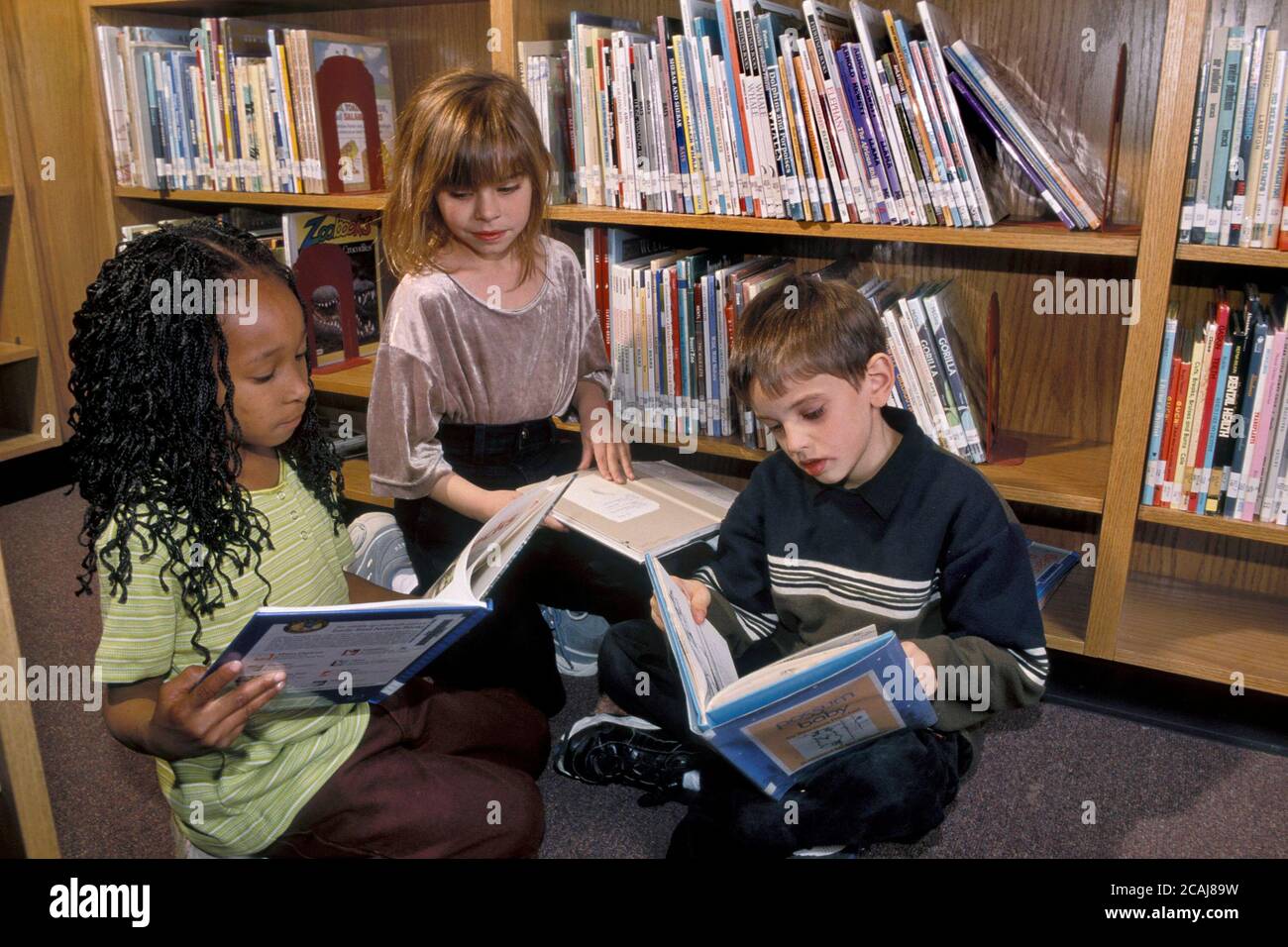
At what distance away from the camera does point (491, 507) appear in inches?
63.1

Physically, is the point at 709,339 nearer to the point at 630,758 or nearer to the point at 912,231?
the point at 912,231

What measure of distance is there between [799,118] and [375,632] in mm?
1060

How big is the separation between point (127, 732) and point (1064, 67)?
1660mm

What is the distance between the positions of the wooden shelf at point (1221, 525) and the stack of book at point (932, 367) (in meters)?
0.27

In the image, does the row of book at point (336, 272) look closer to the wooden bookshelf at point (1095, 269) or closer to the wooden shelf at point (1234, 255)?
the wooden bookshelf at point (1095, 269)

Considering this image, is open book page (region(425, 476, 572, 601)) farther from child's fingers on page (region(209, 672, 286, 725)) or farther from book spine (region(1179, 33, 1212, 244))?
book spine (region(1179, 33, 1212, 244))

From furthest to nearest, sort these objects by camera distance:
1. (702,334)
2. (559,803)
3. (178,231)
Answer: (702,334), (559,803), (178,231)

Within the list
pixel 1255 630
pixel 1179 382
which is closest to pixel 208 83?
pixel 1179 382

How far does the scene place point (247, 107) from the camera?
7.48 feet

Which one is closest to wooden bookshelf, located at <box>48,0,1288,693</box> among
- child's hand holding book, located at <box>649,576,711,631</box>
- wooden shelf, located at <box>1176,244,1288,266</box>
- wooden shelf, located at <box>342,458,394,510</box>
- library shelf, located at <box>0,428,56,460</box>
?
wooden shelf, located at <box>1176,244,1288,266</box>

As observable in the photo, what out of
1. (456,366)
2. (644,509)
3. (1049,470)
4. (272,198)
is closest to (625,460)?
(644,509)

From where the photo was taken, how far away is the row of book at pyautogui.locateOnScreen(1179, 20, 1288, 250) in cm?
139
